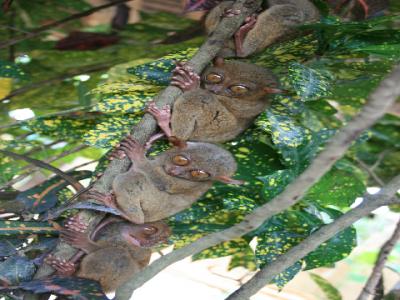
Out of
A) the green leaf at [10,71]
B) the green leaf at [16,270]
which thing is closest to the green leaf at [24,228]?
the green leaf at [16,270]

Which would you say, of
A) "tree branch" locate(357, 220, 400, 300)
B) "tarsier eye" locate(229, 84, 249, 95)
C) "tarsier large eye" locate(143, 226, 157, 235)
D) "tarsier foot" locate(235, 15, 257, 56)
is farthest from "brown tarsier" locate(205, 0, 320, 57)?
"tree branch" locate(357, 220, 400, 300)

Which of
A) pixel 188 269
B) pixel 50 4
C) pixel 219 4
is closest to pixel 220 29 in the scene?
pixel 219 4

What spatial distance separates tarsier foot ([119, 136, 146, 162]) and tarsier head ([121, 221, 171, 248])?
20cm

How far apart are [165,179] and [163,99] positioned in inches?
9.7

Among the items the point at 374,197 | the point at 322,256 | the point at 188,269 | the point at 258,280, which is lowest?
the point at 188,269

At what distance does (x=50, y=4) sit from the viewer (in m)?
2.96

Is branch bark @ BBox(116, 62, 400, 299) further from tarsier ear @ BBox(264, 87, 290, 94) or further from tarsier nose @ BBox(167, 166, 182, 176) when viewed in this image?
tarsier ear @ BBox(264, 87, 290, 94)

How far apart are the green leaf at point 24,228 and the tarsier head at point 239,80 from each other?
0.69 meters

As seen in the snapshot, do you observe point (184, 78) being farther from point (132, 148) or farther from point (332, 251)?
point (332, 251)

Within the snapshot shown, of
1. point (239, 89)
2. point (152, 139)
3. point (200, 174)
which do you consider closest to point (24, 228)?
point (152, 139)

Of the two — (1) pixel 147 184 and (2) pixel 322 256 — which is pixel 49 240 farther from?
(2) pixel 322 256

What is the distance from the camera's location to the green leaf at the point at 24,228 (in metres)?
1.71

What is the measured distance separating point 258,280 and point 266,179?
361mm

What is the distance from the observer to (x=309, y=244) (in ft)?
4.83
